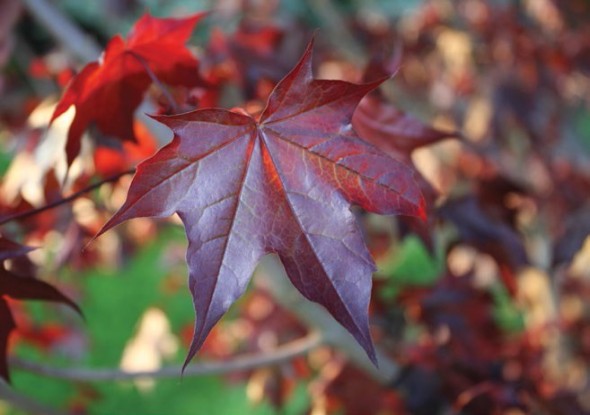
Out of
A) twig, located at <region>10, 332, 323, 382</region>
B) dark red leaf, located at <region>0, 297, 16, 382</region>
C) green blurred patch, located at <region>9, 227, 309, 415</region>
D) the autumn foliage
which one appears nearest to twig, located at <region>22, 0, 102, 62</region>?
the autumn foliage

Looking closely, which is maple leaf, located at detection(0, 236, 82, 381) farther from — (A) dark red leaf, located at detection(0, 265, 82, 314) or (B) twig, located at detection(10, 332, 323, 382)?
(B) twig, located at detection(10, 332, 323, 382)

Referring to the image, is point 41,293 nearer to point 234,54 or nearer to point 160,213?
point 160,213

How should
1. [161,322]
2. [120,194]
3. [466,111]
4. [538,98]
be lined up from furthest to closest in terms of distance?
[466,111]
[161,322]
[538,98]
[120,194]

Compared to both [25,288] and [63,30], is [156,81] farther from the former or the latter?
[63,30]

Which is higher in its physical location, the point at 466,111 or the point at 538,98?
the point at 538,98

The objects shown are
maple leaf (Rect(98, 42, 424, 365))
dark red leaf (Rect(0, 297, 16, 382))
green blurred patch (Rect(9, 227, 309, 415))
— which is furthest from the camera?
green blurred patch (Rect(9, 227, 309, 415))

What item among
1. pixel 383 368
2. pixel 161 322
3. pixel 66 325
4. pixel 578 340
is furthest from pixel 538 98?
pixel 66 325

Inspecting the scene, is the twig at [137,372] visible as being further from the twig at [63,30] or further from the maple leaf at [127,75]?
the twig at [63,30]
